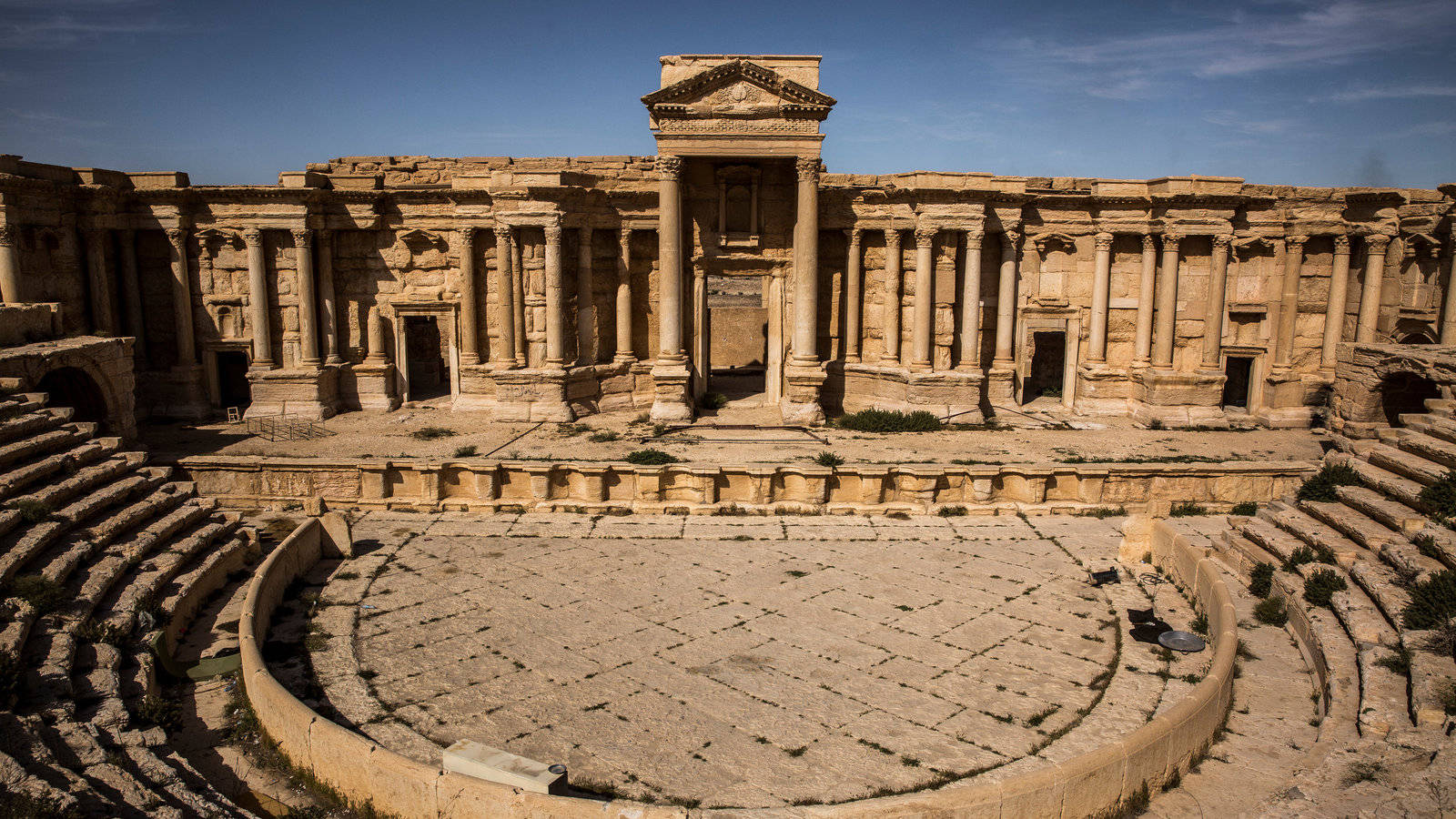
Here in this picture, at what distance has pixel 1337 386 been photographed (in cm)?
1942

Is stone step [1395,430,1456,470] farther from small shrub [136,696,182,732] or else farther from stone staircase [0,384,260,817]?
small shrub [136,696,182,732]

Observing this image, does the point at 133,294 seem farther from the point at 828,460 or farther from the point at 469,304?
the point at 828,460

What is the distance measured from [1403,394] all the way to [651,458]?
1624cm

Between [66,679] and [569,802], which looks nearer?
[569,802]

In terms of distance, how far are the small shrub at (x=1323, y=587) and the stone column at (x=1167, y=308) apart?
13.1m

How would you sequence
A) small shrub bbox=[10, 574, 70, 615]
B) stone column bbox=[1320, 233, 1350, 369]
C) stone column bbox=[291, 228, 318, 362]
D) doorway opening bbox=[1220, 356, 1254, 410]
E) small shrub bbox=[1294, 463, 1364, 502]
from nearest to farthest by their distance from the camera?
small shrub bbox=[10, 574, 70, 615], small shrub bbox=[1294, 463, 1364, 502], stone column bbox=[1320, 233, 1350, 369], stone column bbox=[291, 228, 318, 362], doorway opening bbox=[1220, 356, 1254, 410]

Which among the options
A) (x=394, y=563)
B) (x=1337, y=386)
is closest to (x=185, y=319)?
(x=394, y=563)

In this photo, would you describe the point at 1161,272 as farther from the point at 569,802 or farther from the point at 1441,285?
the point at 569,802

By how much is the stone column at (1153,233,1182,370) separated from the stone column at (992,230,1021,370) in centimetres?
363

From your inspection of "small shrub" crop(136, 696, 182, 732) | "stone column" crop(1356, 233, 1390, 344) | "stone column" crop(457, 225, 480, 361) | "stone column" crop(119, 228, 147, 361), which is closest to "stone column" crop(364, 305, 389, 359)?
"stone column" crop(457, 225, 480, 361)

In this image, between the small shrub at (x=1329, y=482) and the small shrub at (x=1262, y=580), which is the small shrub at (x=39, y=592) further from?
the small shrub at (x=1329, y=482)

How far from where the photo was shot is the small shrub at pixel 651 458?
1653 centimetres

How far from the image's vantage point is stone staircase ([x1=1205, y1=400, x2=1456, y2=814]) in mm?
7117

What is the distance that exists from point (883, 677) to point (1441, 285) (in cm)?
2076
